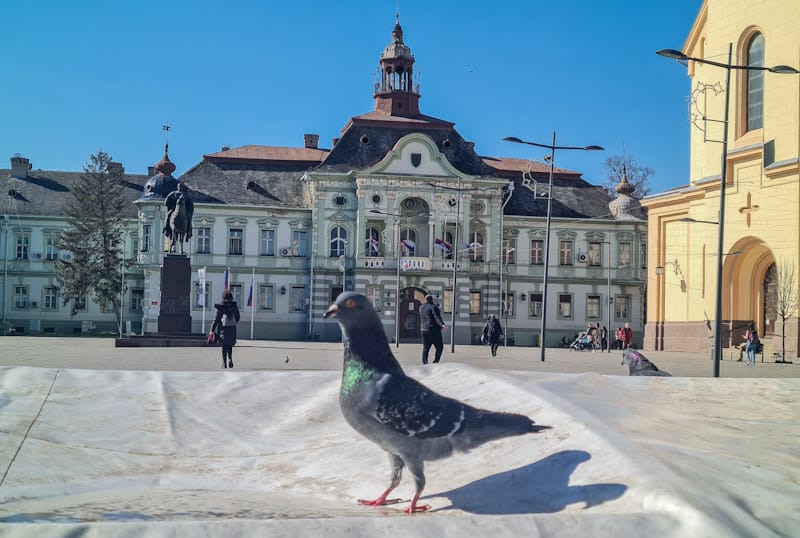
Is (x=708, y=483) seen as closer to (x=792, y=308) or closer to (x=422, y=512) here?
(x=422, y=512)

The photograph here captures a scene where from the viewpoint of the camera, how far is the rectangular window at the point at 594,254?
205ft

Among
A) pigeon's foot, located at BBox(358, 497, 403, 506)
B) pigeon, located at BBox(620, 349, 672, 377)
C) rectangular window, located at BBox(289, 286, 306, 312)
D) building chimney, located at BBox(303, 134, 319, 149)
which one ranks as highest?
building chimney, located at BBox(303, 134, 319, 149)

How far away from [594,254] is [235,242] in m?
24.7

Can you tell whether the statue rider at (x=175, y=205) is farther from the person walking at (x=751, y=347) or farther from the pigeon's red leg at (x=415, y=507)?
the pigeon's red leg at (x=415, y=507)

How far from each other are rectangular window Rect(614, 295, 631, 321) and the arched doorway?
45.7ft

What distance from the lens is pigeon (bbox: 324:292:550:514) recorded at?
5.23 metres

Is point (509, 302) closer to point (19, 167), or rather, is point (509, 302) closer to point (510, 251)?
point (510, 251)

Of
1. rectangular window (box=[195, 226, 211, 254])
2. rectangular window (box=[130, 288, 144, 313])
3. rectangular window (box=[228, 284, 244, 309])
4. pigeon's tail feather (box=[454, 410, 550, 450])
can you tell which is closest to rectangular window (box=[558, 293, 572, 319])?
rectangular window (box=[228, 284, 244, 309])

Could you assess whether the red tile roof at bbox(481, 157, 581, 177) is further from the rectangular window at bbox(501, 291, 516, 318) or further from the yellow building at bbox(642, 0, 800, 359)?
the yellow building at bbox(642, 0, 800, 359)

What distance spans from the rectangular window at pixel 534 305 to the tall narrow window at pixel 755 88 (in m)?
28.0

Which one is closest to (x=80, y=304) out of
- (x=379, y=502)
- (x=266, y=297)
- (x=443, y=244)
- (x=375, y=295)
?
(x=266, y=297)

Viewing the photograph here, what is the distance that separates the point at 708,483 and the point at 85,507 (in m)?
3.84

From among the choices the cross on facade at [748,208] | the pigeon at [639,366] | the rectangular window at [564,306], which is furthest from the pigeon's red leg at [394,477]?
the rectangular window at [564,306]

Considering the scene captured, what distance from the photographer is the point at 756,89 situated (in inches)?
1353
